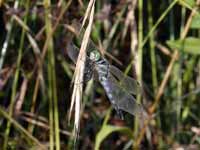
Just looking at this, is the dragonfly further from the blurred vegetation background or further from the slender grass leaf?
the blurred vegetation background

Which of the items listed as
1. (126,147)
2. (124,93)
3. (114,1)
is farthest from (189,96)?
(124,93)

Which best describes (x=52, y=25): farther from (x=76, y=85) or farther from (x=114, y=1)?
(x=76, y=85)

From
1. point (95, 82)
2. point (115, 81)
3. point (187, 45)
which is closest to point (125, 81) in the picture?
point (115, 81)

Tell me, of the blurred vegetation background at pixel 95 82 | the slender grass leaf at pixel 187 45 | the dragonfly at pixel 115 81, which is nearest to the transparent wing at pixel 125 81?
the dragonfly at pixel 115 81

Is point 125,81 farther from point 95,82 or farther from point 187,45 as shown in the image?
point 95,82

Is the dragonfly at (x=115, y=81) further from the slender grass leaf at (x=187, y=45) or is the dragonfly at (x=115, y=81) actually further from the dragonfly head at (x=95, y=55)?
the slender grass leaf at (x=187, y=45)

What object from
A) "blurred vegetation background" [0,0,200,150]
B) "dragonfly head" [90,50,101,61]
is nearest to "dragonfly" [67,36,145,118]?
"dragonfly head" [90,50,101,61]

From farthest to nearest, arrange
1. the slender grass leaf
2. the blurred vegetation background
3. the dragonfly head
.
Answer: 1. the blurred vegetation background
2. the slender grass leaf
3. the dragonfly head
